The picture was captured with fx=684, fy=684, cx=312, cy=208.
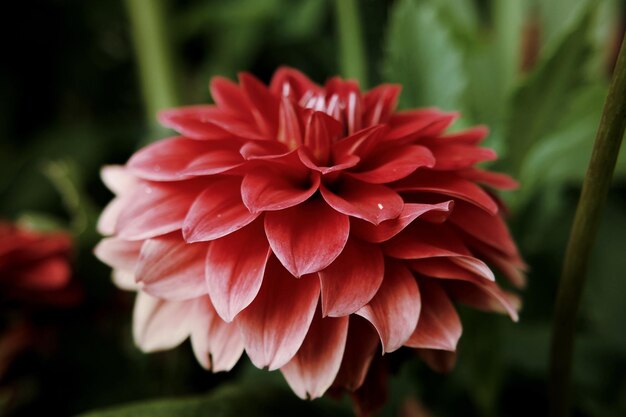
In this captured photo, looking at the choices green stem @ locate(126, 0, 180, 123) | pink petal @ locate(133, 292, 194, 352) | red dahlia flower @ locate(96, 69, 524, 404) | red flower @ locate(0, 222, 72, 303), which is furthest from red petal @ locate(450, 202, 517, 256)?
green stem @ locate(126, 0, 180, 123)

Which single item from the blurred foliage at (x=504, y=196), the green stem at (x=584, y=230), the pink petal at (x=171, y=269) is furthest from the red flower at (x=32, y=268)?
the green stem at (x=584, y=230)

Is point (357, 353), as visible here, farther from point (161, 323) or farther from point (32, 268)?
point (32, 268)

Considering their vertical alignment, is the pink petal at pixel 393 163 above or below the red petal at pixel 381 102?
below

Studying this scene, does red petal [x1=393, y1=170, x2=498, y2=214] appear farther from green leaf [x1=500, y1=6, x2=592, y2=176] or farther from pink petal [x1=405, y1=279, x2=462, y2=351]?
green leaf [x1=500, y1=6, x2=592, y2=176]

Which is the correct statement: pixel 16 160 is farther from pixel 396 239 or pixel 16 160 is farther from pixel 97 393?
pixel 396 239

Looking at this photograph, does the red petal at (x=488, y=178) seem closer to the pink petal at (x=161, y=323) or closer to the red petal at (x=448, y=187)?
the red petal at (x=448, y=187)

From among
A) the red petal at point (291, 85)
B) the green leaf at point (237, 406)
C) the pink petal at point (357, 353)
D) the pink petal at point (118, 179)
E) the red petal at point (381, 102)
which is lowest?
the green leaf at point (237, 406)
